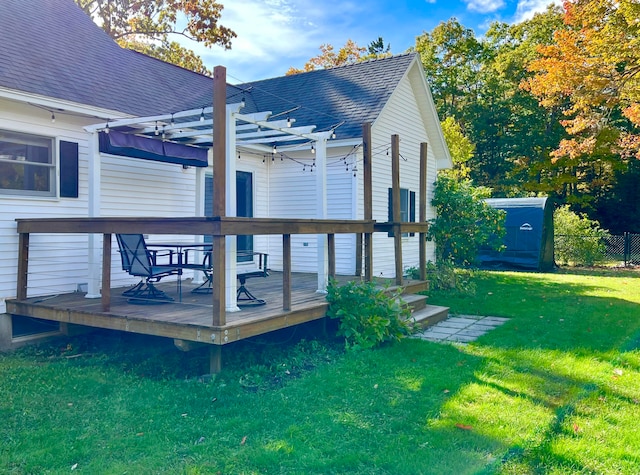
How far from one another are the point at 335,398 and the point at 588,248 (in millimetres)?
15570

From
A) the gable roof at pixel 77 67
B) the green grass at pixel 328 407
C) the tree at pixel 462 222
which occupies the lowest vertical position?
the green grass at pixel 328 407

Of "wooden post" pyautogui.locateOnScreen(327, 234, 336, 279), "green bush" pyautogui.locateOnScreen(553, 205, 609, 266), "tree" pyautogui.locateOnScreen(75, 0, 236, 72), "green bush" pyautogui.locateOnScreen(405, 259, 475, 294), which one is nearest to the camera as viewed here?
"wooden post" pyautogui.locateOnScreen(327, 234, 336, 279)

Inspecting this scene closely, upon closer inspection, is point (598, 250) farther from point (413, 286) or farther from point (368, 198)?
point (368, 198)

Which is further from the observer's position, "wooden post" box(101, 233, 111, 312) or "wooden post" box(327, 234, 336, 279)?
"wooden post" box(327, 234, 336, 279)

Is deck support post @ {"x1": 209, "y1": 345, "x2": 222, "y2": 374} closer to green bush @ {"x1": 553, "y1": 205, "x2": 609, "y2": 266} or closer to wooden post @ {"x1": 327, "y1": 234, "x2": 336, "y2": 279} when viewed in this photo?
wooden post @ {"x1": 327, "y1": 234, "x2": 336, "y2": 279}

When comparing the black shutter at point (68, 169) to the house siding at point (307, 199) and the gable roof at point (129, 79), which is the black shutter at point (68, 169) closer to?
the gable roof at point (129, 79)

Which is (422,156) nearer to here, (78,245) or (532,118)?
(78,245)

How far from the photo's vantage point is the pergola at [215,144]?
4.79m

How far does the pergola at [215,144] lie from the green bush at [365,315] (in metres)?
0.76

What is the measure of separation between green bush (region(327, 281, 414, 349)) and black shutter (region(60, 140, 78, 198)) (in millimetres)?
3868

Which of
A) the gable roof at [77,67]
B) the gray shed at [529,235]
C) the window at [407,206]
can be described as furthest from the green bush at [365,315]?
the gray shed at [529,235]

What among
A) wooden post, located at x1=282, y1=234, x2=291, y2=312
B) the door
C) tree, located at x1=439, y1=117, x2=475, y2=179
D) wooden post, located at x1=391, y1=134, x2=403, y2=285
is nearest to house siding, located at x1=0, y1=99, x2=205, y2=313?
the door

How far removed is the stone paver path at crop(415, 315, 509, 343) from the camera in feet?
22.4

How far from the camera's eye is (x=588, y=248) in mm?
17188
